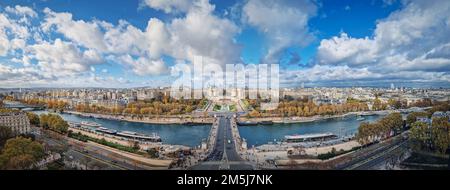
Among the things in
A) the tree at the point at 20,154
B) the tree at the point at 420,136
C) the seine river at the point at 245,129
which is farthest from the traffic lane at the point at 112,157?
the tree at the point at 420,136

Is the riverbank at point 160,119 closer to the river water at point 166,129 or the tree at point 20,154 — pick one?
the river water at point 166,129

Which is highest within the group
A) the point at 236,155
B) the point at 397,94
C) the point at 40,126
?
the point at 397,94

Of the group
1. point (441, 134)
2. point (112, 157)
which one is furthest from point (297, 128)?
point (112, 157)

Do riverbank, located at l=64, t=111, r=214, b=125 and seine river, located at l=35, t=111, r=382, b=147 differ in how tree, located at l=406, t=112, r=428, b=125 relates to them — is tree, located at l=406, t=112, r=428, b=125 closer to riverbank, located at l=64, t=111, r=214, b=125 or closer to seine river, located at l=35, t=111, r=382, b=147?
seine river, located at l=35, t=111, r=382, b=147

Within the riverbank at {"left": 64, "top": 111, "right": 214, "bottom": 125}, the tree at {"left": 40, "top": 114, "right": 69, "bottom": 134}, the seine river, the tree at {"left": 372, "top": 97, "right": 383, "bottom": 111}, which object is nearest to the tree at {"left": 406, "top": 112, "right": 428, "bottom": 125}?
the seine river
